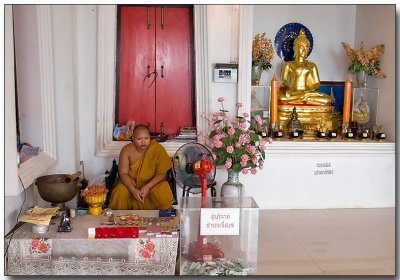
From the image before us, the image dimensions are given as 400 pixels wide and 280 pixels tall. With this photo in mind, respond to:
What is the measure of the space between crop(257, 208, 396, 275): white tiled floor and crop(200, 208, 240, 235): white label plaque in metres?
0.68

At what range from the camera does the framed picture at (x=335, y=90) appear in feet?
19.7

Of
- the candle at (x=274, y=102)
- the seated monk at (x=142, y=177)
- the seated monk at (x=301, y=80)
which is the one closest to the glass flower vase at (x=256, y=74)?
the candle at (x=274, y=102)

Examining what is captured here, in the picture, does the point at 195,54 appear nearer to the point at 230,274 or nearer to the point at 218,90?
the point at 218,90

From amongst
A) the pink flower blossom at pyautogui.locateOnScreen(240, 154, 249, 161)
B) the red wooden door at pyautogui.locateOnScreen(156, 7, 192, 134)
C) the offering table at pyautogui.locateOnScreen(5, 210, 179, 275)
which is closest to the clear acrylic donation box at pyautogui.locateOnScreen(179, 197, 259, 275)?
the offering table at pyautogui.locateOnScreen(5, 210, 179, 275)

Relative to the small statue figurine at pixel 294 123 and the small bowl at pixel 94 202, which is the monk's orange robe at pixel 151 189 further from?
the small statue figurine at pixel 294 123

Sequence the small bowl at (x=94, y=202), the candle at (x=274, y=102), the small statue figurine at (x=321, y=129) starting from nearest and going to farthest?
the small bowl at (x=94, y=202) → the small statue figurine at (x=321, y=129) → the candle at (x=274, y=102)

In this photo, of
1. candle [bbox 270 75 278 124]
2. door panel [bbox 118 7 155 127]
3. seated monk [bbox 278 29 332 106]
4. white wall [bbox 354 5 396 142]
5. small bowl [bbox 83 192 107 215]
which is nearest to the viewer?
small bowl [bbox 83 192 107 215]

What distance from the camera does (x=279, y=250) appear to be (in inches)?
148

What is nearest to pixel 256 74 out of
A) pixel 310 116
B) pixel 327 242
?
pixel 310 116

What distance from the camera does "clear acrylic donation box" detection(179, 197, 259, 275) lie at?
2744 mm

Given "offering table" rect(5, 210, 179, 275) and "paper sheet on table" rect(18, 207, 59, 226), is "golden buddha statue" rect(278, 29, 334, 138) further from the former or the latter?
"paper sheet on table" rect(18, 207, 59, 226)

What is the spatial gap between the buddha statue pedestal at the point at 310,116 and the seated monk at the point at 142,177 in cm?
189

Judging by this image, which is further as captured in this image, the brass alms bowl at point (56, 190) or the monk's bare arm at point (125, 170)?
the monk's bare arm at point (125, 170)

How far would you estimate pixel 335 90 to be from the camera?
6.02m
